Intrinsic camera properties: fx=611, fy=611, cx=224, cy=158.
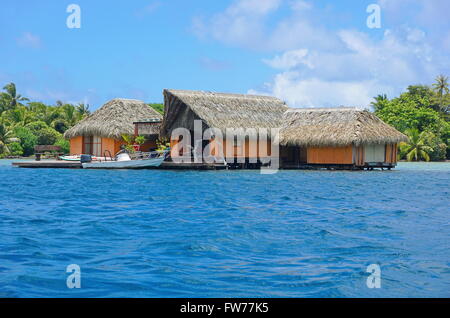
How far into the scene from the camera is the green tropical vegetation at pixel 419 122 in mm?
43656

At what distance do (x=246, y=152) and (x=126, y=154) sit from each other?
5897 millimetres

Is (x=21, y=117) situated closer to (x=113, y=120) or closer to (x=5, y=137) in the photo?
(x=5, y=137)

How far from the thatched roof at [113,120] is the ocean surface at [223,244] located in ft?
57.9

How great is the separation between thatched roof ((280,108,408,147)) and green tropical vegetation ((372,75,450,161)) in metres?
14.4

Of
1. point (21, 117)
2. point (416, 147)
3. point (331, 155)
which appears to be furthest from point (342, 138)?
point (21, 117)

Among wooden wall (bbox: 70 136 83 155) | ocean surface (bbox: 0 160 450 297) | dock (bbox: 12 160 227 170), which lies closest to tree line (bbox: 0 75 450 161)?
wooden wall (bbox: 70 136 83 155)

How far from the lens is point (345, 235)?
9.38m

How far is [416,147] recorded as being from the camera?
143 feet

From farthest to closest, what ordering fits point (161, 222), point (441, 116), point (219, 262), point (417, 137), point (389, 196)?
point (441, 116), point (417, 137), point (389, 196), point (161, 222), point (219, 262)

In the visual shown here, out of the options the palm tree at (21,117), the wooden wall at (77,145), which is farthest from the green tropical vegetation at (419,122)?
the palm tree at (21,117)

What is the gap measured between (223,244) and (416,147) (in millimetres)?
37605

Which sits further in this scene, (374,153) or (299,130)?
(299,130)

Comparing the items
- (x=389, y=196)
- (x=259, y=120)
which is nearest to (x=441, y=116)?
(x=259, y=120)
